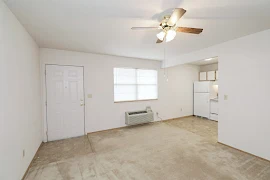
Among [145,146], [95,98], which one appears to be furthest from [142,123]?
[95,98]

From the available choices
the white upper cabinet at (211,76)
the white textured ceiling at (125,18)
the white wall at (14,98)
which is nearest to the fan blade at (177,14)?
the white textured ceiling at (125,18)

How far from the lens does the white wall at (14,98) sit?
146 centimetres

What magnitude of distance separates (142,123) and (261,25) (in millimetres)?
3831

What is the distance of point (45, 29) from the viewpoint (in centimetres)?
219

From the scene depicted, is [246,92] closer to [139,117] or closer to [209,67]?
[139,117]

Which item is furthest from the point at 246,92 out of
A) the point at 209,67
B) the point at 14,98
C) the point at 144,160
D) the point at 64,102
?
the point at 64,102

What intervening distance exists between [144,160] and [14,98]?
230 centimetres

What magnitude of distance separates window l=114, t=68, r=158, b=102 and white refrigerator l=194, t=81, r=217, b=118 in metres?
2.08

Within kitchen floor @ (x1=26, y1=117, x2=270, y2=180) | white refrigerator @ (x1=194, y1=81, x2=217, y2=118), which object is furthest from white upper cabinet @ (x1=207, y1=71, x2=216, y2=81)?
kitchen floor @ (x1=26, y1=117, x2=270, y2=180)

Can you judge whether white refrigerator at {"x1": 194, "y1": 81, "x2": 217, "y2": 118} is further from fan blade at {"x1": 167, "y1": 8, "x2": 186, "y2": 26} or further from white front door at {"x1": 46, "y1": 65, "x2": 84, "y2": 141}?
white front door at {"x1": 46, "y1": 65, "x2": 84, "y2": 141}

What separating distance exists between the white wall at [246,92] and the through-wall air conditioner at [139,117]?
83.4 inches

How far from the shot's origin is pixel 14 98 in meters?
1.72

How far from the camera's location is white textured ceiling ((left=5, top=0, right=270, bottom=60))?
1.54 m

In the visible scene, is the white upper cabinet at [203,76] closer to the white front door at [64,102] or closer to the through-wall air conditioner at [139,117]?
the through-wall air conditioner at [139,117]
